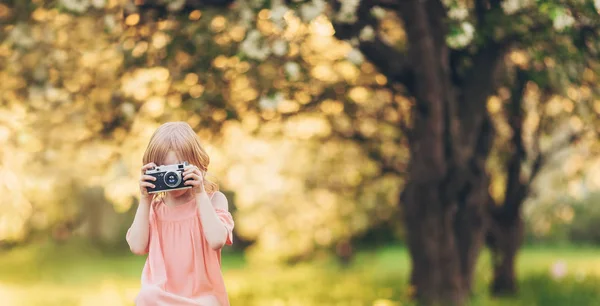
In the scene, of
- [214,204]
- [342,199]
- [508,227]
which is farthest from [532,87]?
[214,204]

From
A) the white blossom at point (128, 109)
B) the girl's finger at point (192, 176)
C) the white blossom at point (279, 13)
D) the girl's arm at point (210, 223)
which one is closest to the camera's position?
the girl's finger at point (192, 176)

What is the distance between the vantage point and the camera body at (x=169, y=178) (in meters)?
4.24

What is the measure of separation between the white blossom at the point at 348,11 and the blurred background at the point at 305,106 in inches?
0.7

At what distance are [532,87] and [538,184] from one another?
10.7 feet

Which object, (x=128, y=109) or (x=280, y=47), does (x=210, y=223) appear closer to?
(x=280, y=47)

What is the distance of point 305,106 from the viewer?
35.6 ft

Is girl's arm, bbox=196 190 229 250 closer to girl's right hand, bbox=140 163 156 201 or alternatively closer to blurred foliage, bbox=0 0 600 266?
girl's right hand, bbox=140 163 156 201

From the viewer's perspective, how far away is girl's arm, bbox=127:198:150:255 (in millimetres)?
4430

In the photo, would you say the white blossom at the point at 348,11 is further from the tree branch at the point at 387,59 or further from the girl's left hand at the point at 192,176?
the girl's left hand at the point at 192,176

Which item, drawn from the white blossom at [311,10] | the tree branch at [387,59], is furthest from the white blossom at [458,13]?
the white blossom at [311,10]

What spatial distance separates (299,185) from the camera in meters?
17.7

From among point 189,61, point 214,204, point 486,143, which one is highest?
point 189,61

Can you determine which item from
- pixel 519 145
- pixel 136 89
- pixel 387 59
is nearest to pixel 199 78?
pixel 136 89

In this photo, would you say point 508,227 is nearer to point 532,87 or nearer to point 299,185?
point 532,87
